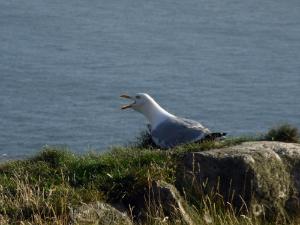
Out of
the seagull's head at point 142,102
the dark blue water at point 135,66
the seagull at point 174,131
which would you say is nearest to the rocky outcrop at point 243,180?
the seagull at point 174,131

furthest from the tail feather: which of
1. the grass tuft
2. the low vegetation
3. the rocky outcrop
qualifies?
the rocky outcrop

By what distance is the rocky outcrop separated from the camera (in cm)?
831

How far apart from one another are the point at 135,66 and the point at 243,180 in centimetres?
1791

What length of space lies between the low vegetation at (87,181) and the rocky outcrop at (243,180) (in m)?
0.17

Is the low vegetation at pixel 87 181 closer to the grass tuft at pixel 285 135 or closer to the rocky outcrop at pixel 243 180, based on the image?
the grass tuft at pixel 285 135

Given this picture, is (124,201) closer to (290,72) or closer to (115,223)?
(115,223)

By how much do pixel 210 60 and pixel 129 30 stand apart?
168 inches

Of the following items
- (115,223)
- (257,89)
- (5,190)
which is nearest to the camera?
(115,223)

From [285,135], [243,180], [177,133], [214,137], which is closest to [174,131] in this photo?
[177,133]

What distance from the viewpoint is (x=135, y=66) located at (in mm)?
26188

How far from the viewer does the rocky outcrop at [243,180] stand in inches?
327

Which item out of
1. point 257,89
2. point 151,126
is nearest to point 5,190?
point 151,126

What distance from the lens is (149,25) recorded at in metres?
30.9

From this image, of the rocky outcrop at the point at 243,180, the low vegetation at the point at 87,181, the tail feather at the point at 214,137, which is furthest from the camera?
the tail feather at the point at 214,137
